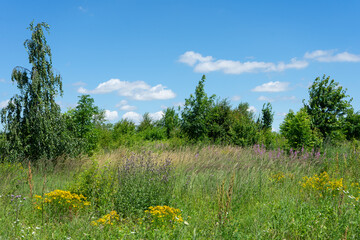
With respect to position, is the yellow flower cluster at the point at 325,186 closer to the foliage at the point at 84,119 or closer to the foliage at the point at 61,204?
the foliage at the point at 61,204

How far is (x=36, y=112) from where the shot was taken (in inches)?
482

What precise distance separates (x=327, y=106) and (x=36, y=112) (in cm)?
1384

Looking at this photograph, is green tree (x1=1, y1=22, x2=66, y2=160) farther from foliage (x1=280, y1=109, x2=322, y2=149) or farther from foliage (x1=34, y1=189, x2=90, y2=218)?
foliage (x1=280, y1=109, x2=322, y2=149)

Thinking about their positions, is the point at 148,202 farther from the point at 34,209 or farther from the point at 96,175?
the point at 34,209

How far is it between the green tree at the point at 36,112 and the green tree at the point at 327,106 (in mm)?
12373

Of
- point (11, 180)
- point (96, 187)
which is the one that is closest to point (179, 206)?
point (96, 187)

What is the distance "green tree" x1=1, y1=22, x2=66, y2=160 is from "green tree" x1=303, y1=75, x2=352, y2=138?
40.6ft

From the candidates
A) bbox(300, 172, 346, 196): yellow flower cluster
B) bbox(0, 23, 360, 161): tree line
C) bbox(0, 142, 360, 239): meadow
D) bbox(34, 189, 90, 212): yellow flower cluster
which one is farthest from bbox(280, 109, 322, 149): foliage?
bbox(34, 189, 90, 212): yellow flower cluster

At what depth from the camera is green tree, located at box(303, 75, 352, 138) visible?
596 inches

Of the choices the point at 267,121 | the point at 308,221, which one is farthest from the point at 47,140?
the point at 267,121

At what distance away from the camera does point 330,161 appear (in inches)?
404

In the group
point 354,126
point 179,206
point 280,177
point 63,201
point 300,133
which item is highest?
point 354,126

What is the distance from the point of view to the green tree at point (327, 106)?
49.7ft

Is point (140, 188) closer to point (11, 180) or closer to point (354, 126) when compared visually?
point (11, 180)
